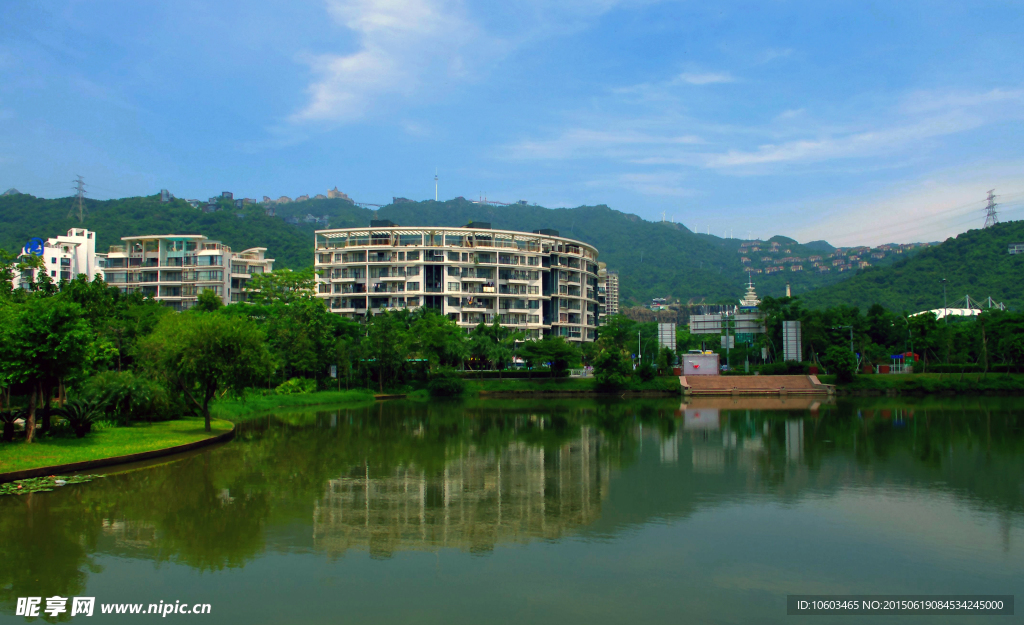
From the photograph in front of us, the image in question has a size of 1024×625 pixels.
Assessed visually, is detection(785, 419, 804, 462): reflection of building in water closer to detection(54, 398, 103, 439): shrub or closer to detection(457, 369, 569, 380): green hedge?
detection(54, 398, 103, 439): shrub

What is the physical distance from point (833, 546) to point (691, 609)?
162 inches

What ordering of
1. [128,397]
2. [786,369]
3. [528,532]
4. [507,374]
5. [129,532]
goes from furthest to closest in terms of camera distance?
[507,374] < [786,369] < [128,397] < [129,532] < [528,532]

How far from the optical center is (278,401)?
4669cm

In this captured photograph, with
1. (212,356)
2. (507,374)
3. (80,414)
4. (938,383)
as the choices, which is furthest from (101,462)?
(938,383)

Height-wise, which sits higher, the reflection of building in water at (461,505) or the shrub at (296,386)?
the shrub at (296,386)

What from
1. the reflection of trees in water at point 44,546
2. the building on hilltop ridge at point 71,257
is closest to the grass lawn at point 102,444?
the reflection of trees in water at point 44,546

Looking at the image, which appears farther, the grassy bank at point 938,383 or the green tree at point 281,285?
the green tree at point 281,285

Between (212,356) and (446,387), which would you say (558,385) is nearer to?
(446,387)

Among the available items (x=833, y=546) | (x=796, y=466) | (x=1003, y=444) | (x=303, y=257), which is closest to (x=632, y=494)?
(x=833, y=546)

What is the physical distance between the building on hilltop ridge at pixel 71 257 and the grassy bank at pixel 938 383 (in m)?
94.9

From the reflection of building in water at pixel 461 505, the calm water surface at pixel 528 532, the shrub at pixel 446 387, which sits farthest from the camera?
the shrub at pixel 446 387

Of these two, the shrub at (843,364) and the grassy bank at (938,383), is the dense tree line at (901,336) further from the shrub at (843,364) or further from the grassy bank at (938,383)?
the grassy bank at (938,383)

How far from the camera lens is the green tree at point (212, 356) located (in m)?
27.4

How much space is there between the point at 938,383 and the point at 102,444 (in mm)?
59628
